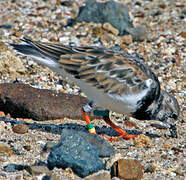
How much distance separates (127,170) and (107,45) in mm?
4355

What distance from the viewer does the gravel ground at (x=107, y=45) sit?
4.68 metres

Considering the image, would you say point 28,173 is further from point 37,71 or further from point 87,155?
point 37,71

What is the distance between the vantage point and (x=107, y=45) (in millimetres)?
8289

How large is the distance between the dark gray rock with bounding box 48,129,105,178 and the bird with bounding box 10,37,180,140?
3.19 feet

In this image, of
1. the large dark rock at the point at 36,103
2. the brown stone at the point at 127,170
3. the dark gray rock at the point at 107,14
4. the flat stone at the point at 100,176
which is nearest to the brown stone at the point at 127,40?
the dark gray rock at the point at 107,14

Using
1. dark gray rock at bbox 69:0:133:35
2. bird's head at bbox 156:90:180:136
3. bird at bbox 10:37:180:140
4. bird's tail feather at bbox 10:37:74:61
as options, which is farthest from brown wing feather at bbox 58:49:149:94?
dark gray rock at bbox 69:0:133:35

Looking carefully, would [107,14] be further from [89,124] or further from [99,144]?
[99,144]

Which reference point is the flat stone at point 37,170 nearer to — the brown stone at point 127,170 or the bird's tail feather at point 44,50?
the brown stone at point 127,170

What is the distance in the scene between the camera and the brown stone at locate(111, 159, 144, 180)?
421 centimetres

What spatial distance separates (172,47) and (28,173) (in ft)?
15.3

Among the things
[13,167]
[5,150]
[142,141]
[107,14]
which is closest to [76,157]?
[13,167]

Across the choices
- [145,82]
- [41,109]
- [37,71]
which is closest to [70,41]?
[37,71]

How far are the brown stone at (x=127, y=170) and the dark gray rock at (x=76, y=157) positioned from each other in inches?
5.6

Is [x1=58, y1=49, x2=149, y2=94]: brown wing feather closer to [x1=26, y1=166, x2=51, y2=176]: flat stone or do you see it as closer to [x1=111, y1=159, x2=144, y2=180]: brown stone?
[x1=111, y1=159, x2=144, y2=180]: brown stone
